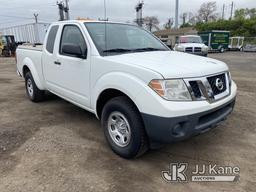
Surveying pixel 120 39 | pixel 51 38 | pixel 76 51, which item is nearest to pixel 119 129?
pixel 76 51

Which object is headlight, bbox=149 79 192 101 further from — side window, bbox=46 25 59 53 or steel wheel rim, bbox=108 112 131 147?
side window, bbox=46 25 59 53

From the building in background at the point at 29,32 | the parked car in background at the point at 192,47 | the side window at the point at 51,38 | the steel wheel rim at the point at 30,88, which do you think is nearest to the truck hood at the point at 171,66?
the side window at the point at 51,38

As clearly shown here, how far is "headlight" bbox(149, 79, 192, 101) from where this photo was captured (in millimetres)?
2758

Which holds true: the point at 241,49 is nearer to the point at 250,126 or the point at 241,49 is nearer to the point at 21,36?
the point at 21,36

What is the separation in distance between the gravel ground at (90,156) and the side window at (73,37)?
1404mm

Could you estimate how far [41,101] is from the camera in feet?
20.0

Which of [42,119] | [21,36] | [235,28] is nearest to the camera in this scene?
[42,119]

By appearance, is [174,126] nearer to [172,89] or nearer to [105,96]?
[172,89]

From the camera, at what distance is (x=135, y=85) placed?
9.57 feet

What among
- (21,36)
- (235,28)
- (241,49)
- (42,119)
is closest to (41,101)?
(42,119)

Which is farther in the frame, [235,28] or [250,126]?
[235,28]

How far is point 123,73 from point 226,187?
1.78 m

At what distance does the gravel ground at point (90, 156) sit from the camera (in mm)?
2814

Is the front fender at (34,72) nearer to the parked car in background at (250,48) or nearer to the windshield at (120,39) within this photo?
the windshield at (120,39)
